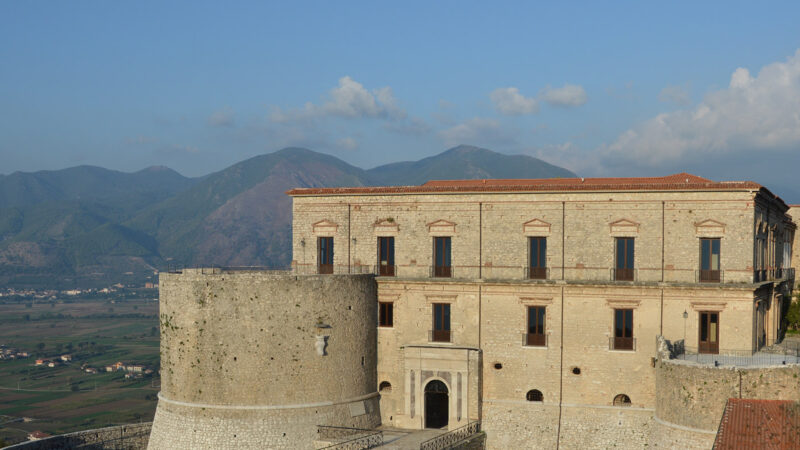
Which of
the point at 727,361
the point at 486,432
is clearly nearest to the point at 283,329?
the point at 486,432

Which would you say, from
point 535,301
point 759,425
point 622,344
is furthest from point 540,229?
point 759,425

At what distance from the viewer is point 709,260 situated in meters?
33.4

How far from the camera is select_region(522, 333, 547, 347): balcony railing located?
35.5 m

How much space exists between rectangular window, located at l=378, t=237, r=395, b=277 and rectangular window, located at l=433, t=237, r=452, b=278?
2209mm

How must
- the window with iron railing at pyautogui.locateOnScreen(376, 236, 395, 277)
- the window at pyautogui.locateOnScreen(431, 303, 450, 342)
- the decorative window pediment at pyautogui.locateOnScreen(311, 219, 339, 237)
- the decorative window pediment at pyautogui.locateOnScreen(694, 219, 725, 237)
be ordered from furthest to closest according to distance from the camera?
the decorative window pediment at pyautogui.locateOnScreen(311, 219, 339, 237)
the window with iron railing at pyautogui.locateOnScreen(376, 236, 395, 277)
the window at pyautogui.locateOnScreen(431, 303, 450, 342)
the decorative window pediment at pyautogui.locateOnScreen(694, 219, 725, 237)

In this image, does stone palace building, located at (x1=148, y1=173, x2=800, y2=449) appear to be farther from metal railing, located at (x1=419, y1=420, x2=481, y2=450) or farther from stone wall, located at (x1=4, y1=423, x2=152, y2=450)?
stone wall, located at (x1=4, y1=423, x2=152, y2=450)

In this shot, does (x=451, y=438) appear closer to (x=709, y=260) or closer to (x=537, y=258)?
(x=537, y=258)

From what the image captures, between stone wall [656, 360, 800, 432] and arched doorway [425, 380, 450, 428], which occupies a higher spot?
stone wall [656, 360, 800, 432]

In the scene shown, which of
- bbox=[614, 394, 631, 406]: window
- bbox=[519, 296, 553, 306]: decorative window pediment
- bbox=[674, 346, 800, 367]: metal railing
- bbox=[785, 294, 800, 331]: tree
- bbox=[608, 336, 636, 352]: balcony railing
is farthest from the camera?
bbox=[785, 294, 800, 331]: tree

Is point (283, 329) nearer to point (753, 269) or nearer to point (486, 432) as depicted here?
point (486, 432)

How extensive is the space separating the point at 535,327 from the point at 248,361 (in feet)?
42.9

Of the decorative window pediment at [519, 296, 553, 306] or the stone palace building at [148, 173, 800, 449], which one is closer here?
the stone palace building at [148, 173, 800, 449]

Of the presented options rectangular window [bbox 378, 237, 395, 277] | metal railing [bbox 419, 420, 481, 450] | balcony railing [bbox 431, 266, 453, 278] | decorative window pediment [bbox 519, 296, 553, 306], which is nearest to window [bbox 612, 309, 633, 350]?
decorative window pediment [bbox 519, 296, 553, 306]

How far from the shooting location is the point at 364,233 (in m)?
38.7
